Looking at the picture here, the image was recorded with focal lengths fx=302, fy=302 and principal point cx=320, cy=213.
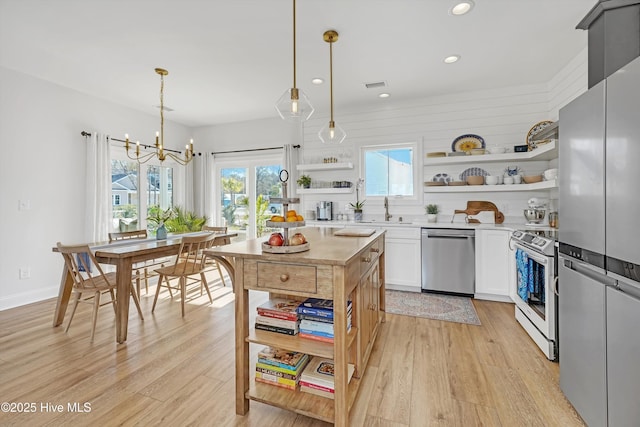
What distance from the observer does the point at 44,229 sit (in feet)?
12.9

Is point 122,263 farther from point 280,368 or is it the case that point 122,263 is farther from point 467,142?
point 467,142

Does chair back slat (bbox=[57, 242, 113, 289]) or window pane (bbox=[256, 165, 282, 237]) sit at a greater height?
window pane (bbox=[256, 165, 282, 237])

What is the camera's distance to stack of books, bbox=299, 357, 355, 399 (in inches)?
67.7

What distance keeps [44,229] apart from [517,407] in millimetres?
5312

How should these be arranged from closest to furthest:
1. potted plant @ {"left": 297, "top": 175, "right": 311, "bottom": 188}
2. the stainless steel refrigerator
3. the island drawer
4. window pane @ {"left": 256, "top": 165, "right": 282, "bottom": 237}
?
the stainless steel refrigerator, the island drawer, potted plant @ {"left": 297, "top": 175, "right": 311, "bottom": 188}, window pane @ {"left": 256, "top": 165, "right": 282, "bottom": 237}

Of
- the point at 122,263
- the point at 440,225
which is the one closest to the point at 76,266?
the point at 122,263

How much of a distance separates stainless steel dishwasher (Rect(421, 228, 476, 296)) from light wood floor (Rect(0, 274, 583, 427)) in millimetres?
710

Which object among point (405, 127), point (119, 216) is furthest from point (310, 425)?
point (119, 216)

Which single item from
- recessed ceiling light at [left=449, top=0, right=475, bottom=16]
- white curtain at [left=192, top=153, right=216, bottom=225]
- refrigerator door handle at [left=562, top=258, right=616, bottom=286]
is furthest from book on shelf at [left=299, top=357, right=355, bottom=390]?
white curtain at [left=192, top=153, right=216, bottom=225]

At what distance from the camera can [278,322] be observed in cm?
181

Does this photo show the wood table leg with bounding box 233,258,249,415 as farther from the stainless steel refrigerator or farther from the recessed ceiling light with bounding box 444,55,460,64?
the recessed ceiling light with bounding box 444,55,460,64

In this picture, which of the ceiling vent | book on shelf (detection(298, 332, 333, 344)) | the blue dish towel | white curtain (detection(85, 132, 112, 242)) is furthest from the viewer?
white curtain (detection(85, 132, 112, 242))

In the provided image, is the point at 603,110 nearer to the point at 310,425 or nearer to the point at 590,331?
the point at 590,331

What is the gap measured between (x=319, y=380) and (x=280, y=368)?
0.25m
